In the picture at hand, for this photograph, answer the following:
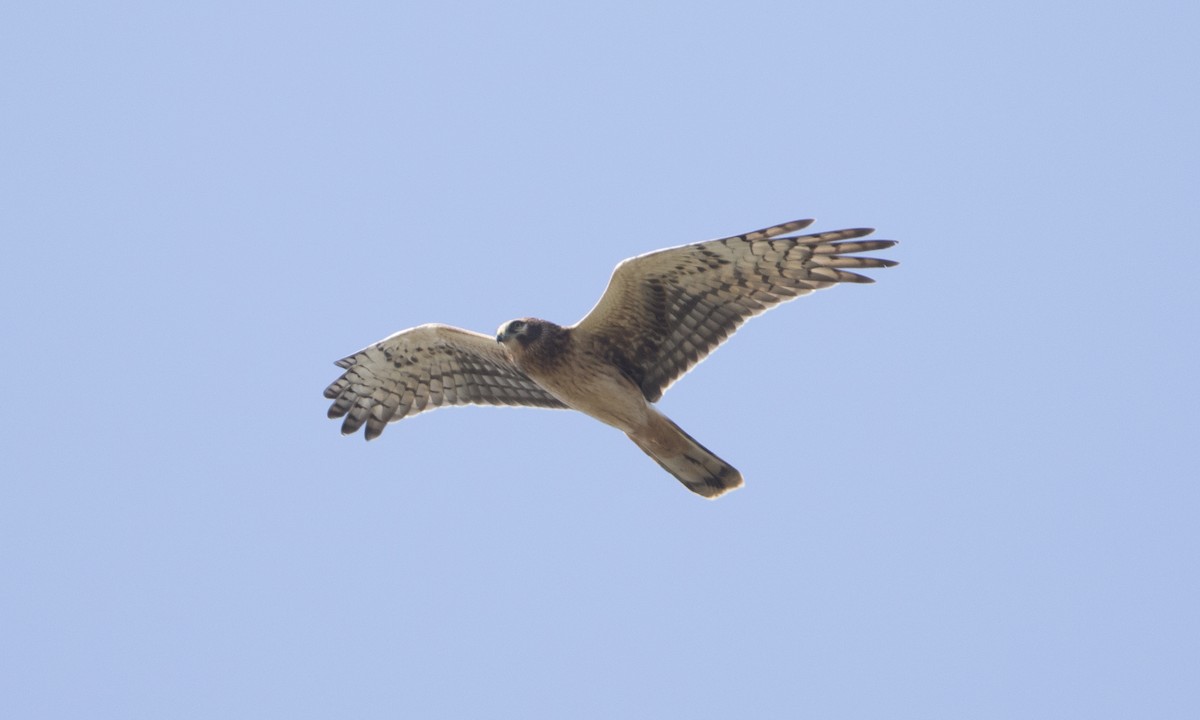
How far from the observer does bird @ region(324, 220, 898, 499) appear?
1013cm

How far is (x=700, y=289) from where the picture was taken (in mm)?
10422

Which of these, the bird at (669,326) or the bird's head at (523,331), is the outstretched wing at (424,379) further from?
Result: the bird's head at (523,331)

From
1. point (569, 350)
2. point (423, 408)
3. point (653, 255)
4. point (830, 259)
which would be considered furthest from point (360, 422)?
point (830, 259)

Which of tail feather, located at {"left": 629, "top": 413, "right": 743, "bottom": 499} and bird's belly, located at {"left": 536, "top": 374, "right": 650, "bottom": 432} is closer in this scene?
bird's belly, located at {"left": 536, "top": 374, "right": 650, "bottom": 432}

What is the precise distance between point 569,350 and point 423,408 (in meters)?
1.89

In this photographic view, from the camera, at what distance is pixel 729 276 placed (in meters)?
10.3

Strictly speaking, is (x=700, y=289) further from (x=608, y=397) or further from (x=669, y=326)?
(x=608, y=397)

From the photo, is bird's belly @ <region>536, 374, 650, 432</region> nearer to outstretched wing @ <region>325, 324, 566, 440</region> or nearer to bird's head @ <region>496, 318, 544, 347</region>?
bird's head @ <region>496, 318, 544, 347</region>

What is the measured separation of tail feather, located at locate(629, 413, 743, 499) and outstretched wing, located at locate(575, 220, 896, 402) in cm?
27

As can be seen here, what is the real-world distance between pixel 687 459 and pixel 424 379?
2.38 meters

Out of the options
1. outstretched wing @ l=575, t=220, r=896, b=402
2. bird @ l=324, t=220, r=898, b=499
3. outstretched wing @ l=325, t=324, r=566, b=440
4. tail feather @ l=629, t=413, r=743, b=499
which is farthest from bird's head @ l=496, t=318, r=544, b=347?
tail feather @ l=629, t=413, r=743, b=499

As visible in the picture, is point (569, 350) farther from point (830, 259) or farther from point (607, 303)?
point (830, 259)

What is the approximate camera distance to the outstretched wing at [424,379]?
455 inches

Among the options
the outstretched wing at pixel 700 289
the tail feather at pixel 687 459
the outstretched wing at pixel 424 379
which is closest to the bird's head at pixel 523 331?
the outstretched wing at pixel 700 289
